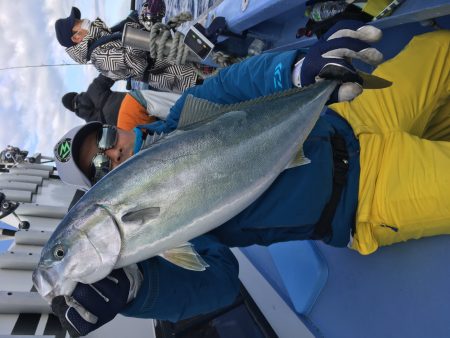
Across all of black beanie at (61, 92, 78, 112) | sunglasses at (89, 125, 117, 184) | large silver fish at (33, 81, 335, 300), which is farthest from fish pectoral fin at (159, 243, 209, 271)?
black beanie at (61, 92, 78, 112)

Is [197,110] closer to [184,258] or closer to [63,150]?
[184,258]

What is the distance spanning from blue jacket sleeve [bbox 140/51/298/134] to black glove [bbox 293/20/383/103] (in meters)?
0.23

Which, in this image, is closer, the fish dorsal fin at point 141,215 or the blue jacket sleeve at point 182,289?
the fish dorsal fin at point 141,215

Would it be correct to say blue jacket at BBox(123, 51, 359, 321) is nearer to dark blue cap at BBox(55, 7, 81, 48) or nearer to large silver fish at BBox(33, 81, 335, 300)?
large silver fish at BBox(33, 81, 335, 300)

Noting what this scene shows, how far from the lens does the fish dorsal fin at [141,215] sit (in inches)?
56.5

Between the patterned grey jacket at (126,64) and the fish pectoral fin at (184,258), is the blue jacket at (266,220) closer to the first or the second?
the fish pectoral fin at (184,258)

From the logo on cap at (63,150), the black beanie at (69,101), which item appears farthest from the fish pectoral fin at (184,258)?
the black beanie at (69,101)

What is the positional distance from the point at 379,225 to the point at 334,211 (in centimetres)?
24

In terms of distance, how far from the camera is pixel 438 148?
1.92 metres

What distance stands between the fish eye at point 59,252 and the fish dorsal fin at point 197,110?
2.37 feet

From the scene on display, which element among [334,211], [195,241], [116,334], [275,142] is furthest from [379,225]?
[116,334]

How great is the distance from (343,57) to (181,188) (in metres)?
0.99

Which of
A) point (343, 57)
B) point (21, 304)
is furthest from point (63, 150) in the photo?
point (343, 57)

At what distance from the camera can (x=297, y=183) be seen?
198cm
